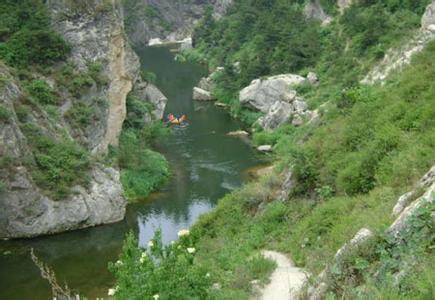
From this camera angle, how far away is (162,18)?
117312 mm

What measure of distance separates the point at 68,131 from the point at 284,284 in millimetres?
23148

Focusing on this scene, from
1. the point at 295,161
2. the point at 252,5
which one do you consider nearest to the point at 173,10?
the point at 252,5

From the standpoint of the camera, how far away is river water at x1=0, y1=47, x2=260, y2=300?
23125mm

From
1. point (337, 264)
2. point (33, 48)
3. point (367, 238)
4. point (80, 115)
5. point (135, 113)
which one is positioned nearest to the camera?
point (337, 264)

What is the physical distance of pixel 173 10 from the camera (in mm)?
119125

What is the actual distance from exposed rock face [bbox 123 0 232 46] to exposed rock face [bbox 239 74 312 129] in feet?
197

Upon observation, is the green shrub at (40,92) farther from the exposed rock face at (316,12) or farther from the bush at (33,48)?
the exposed rock face at (316,12)

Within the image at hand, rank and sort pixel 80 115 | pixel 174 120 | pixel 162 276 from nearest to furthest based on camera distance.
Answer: pixel 162 276 → pixel 80 115 → pixel 174 120

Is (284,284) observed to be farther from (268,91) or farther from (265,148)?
(268,91)

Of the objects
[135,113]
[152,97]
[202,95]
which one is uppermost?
[135,113]

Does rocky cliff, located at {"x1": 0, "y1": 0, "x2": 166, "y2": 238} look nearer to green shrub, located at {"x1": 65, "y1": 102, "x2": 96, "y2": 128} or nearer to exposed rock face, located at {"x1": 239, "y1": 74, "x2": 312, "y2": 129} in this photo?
green shrub, located at {"x1": 65, "y1": 102, "x2": 96, "y2": 128}

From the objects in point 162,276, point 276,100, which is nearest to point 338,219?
point 162,276

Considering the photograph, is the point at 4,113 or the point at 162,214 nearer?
the point at 4,113

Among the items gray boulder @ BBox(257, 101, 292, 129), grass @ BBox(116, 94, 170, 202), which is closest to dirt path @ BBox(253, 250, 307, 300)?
grass @ BBox(116, 94, 170, 202)
